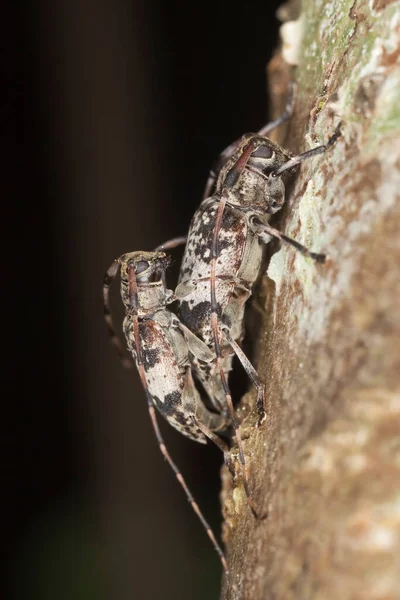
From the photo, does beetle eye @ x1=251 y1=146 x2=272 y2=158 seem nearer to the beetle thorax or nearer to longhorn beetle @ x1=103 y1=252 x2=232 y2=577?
longhorn beetle @ x1=103 y1=252 x2=232 y2=577

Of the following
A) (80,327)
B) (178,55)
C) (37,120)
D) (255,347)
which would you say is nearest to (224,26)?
(178,55)

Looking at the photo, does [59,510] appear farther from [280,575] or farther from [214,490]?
[280,575]

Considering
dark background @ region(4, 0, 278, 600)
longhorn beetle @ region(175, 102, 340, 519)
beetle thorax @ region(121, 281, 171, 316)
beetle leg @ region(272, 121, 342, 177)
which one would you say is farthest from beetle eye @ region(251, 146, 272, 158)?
dark background @ region(4, 0, 278, 600)

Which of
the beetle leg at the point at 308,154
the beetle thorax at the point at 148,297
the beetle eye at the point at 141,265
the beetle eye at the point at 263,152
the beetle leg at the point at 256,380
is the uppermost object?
the beetle eye at the point at 263,152

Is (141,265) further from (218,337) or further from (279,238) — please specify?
(279,238)

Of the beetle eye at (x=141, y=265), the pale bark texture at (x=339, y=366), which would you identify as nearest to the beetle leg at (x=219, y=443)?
the pale bark texture at (x=339, y=366)

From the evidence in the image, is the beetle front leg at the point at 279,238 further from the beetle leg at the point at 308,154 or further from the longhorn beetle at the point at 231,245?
the beetle leg at the point at 308,154

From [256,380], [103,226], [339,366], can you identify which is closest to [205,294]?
[256,380]
